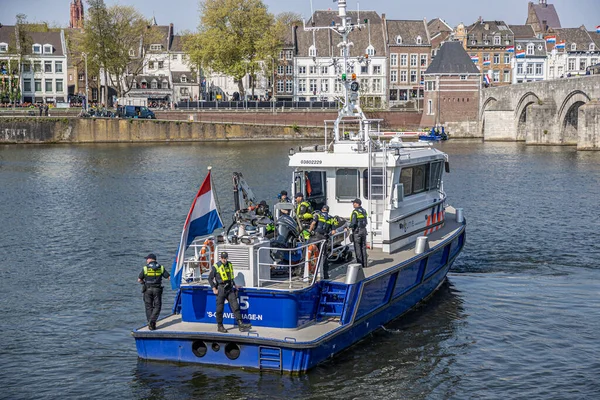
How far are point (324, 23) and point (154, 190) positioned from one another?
69660mm

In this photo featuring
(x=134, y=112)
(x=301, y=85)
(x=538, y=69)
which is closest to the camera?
(x=134, y=112)

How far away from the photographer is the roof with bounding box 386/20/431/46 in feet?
393

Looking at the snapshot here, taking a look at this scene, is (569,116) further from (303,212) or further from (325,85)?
(303,212)

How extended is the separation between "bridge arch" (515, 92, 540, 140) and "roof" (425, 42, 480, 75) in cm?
1096

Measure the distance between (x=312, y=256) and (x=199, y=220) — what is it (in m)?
2.70

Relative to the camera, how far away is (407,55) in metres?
120

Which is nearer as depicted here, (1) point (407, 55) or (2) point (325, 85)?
(2) point (325, 85)

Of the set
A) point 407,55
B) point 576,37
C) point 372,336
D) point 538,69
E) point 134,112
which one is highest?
point 576,37

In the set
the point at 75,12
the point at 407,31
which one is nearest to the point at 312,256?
the point at 407,31

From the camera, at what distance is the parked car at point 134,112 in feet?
313

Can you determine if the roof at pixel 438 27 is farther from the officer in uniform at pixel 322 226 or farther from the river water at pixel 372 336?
the officer in uniform at pixel 322 226

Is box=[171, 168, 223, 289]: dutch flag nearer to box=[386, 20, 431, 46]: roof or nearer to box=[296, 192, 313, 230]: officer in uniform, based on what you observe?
box=[296, 192, 313, 230]: officer in uniform

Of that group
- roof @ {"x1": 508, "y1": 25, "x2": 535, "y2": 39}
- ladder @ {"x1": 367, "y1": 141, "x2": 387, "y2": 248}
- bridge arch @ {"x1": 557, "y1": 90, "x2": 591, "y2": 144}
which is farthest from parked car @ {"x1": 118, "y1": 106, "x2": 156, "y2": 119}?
ladder @ {"x1": 367, "y1": 141, "x2": 387, "y2": 248}

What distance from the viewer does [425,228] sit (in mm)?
24359
